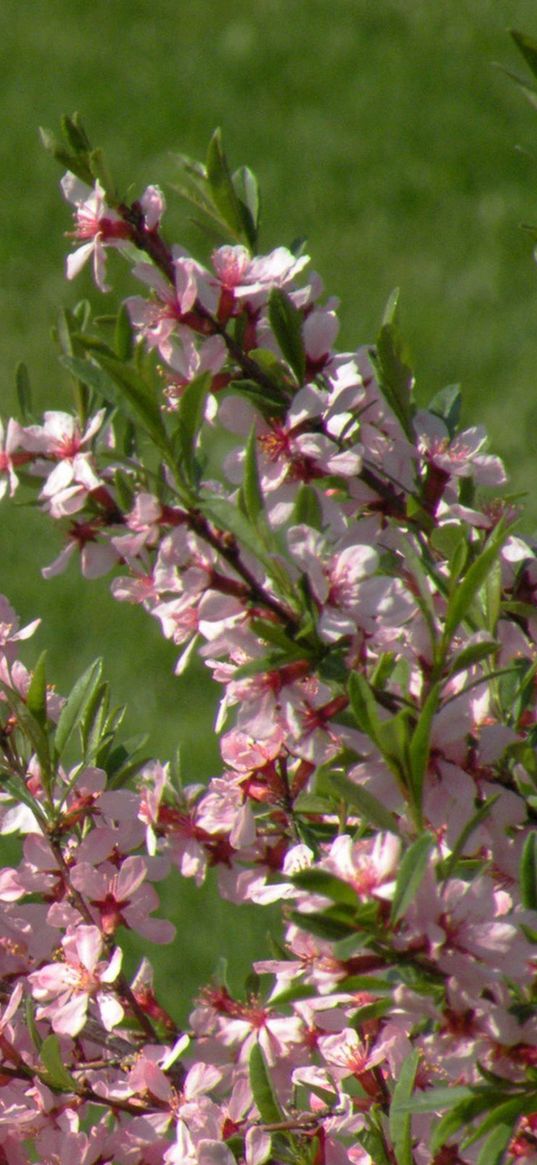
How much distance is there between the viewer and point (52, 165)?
5.27m

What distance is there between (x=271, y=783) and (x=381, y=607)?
0.31 meters

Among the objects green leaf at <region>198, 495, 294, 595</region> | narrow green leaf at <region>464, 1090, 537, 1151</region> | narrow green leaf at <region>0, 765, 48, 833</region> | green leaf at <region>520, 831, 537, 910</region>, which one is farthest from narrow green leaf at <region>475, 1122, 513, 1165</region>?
narrow green leaf at <region>0, 765, 48, 833</region>

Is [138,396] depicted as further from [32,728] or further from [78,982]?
[78,982]

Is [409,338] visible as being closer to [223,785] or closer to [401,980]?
[223,785]

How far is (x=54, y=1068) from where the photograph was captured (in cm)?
123

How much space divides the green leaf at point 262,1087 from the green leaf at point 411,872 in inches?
13.6

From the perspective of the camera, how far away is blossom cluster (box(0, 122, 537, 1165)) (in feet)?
3.14

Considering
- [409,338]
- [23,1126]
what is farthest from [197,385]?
[409,338]

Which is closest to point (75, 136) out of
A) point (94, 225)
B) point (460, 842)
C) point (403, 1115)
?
point (94, 225)

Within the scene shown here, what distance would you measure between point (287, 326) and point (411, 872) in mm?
438

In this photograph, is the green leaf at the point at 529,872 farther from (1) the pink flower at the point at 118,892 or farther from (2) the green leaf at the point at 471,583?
(1) the pink flower at the point at 118,892

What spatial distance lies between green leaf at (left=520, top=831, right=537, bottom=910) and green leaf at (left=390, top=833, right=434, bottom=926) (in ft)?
0.43

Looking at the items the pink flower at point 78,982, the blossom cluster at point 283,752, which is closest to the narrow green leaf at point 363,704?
the blossom cluster at point 283,752

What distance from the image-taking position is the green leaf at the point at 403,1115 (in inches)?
40.4
